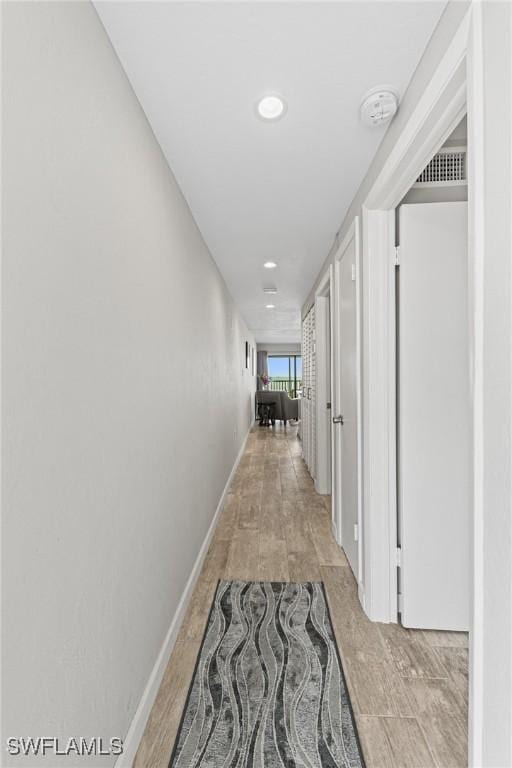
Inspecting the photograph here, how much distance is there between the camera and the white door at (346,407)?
2160 millimetres

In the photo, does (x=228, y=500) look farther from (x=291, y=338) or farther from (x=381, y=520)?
(x=291, y=338)

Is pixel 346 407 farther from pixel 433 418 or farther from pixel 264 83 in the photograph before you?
pixel 264 83

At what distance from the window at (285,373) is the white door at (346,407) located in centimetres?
914

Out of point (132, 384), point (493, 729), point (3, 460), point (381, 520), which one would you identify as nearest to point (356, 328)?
point (381, 520)

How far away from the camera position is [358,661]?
62.8 inches

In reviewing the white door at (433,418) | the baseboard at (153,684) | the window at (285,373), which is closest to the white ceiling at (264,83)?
the white door at (433,418)

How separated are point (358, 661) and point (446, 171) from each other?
2.25 meters

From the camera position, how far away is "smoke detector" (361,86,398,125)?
4.42ft

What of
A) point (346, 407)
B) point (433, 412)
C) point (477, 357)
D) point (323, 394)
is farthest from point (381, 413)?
point (323, 394)

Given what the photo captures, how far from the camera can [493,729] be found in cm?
80

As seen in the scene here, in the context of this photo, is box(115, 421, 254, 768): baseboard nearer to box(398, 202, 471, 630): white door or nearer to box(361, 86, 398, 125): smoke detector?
box(398, 202, 471, 630): white door

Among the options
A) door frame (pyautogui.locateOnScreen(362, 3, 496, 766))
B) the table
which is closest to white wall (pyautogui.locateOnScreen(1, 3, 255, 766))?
door frame (pyautogui.locateOnScreen(362, 3, 496, 766))

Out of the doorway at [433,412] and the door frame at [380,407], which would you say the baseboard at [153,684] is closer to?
the door frame at [380,407]

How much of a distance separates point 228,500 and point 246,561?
4.05 ft
